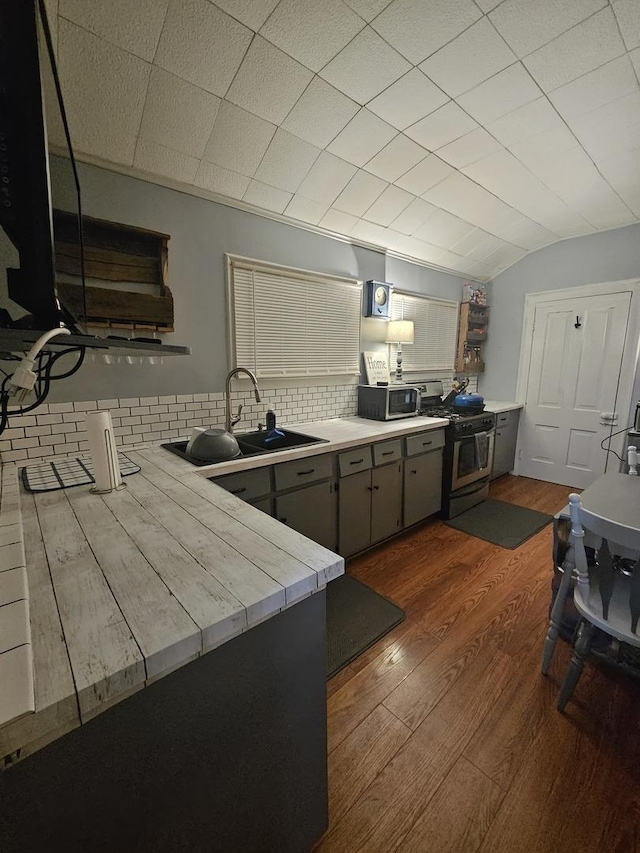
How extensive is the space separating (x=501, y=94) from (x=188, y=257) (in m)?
1.98

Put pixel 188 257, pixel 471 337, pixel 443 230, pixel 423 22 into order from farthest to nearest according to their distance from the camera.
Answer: pixel 471 337
pixel 443 230
pixel 188 257
pixel 423 22

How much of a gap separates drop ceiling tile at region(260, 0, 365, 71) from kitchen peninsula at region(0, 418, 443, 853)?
79.3 inches

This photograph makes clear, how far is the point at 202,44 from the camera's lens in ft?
4.92

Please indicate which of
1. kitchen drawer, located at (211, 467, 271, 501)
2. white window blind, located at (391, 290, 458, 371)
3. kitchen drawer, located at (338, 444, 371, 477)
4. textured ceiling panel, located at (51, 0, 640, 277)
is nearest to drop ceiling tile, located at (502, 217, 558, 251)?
textured ceiling panel, located at (51, 0, 640, 277)

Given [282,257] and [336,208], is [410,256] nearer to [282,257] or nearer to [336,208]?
[336,208]

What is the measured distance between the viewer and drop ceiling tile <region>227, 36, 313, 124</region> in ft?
5.20

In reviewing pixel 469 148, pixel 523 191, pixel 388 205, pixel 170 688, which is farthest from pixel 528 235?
pixel 170 688

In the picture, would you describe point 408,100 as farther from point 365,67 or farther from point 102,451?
point 102,451

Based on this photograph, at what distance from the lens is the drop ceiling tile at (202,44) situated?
1395 millimetres

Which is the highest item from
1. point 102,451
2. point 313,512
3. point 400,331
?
point 400,331

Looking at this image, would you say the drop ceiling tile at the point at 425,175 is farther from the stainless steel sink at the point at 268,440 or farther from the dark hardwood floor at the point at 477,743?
the dark hardwood floor at the point at 477,743

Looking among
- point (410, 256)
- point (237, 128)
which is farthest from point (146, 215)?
point (410, 256)

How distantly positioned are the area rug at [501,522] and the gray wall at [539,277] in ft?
5.26

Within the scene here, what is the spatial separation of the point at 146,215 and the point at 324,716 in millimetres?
2477
